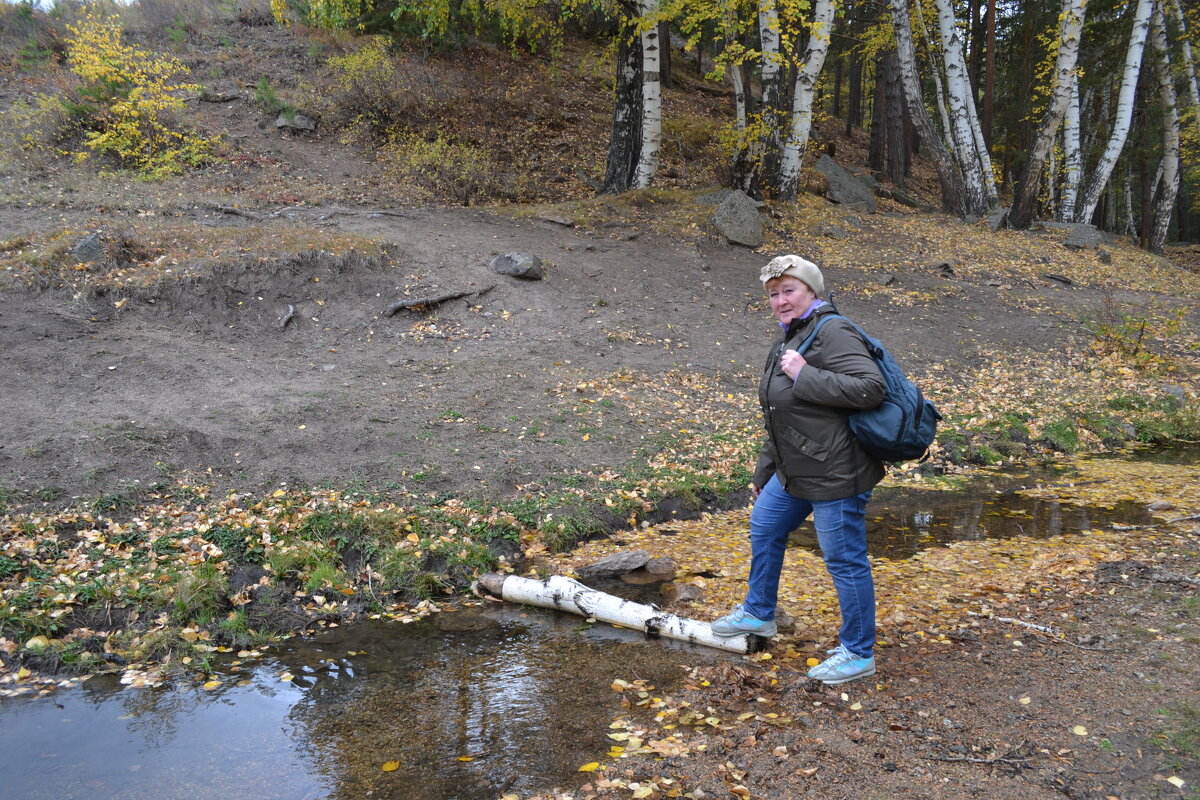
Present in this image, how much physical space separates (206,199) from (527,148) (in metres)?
7.33

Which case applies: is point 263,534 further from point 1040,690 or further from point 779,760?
point 1040,690

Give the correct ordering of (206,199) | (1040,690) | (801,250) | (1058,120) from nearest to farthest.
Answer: (1040,690), (206,199), (801,250), (1058,120)

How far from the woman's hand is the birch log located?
1756 mm

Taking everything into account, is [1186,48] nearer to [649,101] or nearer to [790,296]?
[649,101]

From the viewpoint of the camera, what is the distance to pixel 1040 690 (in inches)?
157

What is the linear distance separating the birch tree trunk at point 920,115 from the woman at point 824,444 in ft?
53.7

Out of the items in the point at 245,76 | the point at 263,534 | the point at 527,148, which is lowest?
the point at 263,534

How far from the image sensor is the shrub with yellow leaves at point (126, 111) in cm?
1520

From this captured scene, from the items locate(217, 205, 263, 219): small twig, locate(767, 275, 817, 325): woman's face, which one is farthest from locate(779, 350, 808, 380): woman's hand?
locate(217, 205, 263, 219): small twig

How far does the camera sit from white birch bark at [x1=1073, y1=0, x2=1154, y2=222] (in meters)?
16.4

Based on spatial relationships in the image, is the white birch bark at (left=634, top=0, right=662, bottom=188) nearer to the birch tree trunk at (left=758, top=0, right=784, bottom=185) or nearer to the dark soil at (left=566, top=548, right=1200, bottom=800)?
the birch tree trunk at (left=758, top=0, right=784, bottom=185)

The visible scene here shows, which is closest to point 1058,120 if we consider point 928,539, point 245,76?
point 928,539

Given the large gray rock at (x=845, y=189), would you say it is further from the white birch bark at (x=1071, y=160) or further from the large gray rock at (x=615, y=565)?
the large gray rock at (x=615, y=565)

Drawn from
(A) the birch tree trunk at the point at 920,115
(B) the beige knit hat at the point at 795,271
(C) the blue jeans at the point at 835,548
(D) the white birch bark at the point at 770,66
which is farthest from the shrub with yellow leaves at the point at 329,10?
(C) the blue jeans at the point at 835,548
